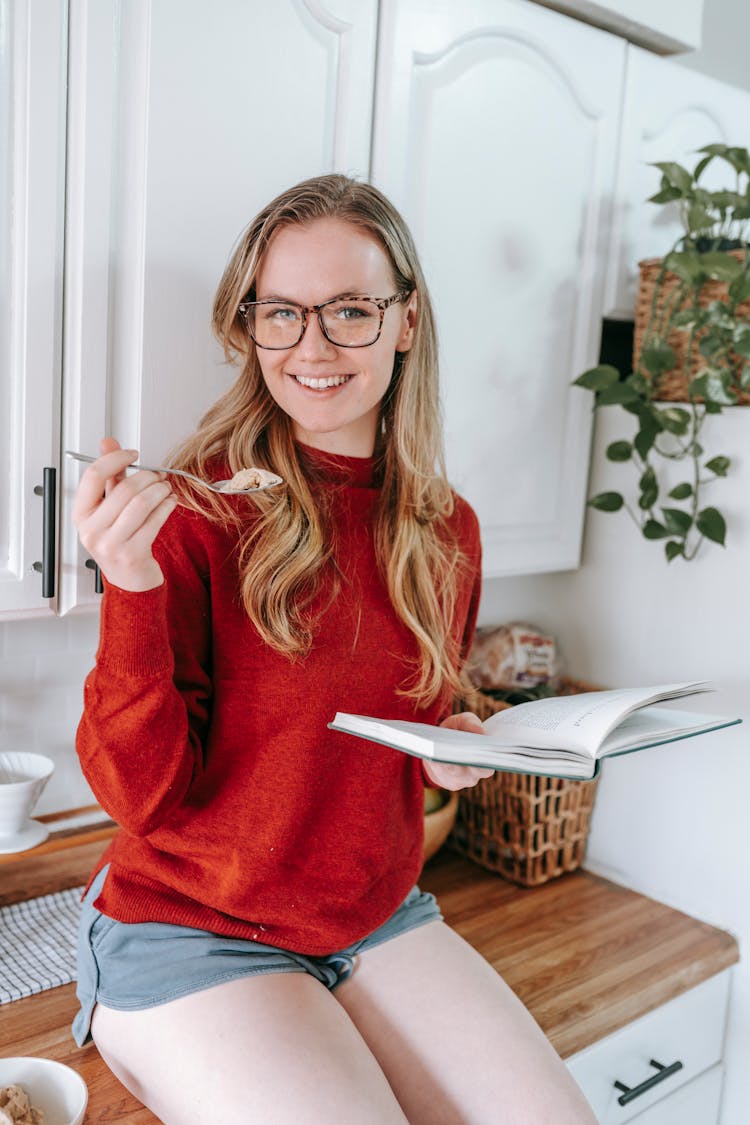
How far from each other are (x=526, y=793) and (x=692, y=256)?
875 millimetres

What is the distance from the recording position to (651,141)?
168 centimetres

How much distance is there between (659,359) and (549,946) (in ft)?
2.99

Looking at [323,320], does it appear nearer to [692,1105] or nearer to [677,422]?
[677,422]

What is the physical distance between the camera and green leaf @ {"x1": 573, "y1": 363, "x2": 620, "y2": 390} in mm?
1604

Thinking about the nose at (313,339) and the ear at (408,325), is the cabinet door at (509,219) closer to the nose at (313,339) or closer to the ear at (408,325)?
the ear at (408,325)

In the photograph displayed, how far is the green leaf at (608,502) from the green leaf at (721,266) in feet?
1.24

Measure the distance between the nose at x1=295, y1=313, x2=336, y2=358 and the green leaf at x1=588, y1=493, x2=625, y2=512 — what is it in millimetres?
730

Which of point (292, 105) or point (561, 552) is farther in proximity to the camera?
point (561, 552)

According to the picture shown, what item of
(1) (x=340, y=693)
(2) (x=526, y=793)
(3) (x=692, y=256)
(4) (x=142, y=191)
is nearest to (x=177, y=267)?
(4) (x=142, y=191)

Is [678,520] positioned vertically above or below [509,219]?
below

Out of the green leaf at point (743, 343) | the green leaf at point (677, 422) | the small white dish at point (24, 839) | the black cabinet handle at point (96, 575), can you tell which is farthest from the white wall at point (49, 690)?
the green leaf at point (743, 343)

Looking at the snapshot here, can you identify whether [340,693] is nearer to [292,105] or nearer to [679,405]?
[292,105]

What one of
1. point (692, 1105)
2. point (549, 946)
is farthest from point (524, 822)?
point (692, 1105)

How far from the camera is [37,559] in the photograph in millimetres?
1117
